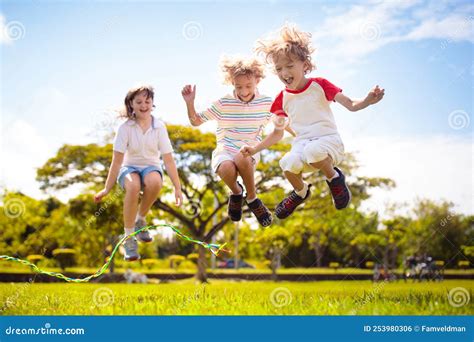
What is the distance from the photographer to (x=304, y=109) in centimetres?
489

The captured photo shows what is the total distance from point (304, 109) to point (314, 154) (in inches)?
20.2

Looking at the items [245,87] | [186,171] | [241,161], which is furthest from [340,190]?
[186,171]

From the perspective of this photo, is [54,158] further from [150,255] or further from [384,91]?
[384,91]

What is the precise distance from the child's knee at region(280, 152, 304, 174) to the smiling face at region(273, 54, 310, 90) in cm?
68

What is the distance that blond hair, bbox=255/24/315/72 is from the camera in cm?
488

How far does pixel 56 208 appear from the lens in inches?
842

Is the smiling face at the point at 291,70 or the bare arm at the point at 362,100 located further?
the smiling face at the point at 291,70

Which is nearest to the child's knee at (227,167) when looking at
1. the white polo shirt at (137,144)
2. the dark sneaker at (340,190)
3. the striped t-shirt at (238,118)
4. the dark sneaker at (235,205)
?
the striped t-shirt at (238,118)

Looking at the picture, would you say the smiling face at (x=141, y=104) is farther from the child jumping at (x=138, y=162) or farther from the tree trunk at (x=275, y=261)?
the tree trunk at (x=275, y=261)

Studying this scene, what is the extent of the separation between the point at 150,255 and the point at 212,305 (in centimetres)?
1935

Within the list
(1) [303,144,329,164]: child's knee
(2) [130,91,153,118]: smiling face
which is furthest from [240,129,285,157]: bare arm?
(2) [130,91,153,118]: smiling face

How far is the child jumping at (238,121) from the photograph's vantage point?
529cm

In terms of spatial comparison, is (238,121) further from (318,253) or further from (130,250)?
(318,253)

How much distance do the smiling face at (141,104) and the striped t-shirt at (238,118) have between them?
60cm
